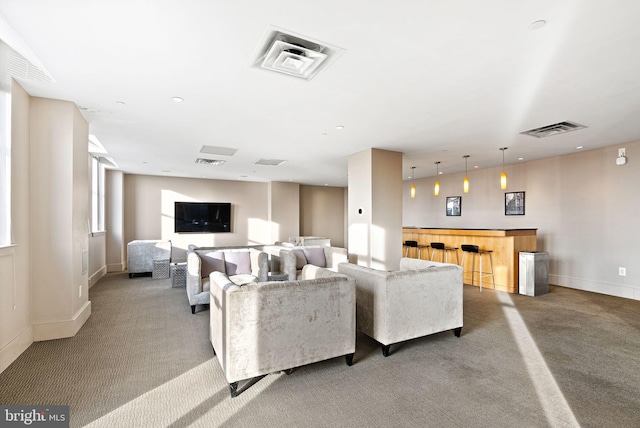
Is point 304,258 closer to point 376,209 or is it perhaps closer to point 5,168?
point 376,209

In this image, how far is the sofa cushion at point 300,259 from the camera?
5672 millimetres

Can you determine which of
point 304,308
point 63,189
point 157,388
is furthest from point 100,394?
point 63,189

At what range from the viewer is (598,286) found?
5.82 meters

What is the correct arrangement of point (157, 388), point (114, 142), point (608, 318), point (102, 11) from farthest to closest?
point (114, 142) → point (608, 318) → point (157, 388) → point (102, 11)

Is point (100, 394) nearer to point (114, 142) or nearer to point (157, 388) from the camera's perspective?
point (157, 388)

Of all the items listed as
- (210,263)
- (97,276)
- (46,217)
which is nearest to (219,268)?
(210,263)

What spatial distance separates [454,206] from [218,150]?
633cm

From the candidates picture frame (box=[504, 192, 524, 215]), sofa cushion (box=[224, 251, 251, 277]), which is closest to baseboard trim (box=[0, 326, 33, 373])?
sofa cushion (box=[224, 251, 251, 277])

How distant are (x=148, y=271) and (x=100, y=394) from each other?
5320 millimetres

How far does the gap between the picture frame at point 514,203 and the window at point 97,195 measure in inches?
365

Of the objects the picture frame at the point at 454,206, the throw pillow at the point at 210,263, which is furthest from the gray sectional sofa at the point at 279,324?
the picture frame at the point at 454,206

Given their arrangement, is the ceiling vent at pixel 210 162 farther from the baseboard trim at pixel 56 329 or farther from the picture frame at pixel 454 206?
the picture frame at pixel 454 206

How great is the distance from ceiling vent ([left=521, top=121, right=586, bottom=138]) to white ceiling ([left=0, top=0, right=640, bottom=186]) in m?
0.20

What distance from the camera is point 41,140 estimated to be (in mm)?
3566
